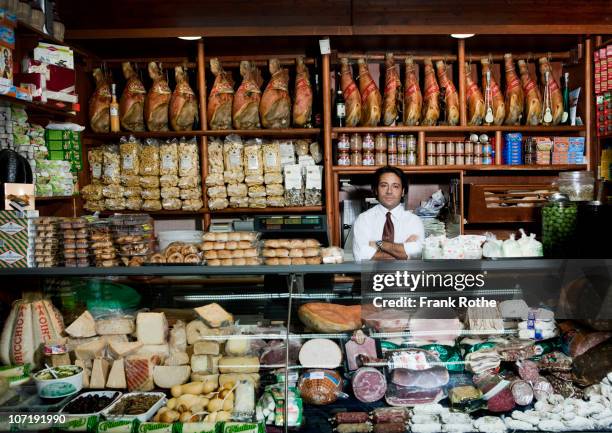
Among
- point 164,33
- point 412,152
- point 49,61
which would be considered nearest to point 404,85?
point 412,152

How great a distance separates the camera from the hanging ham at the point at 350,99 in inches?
166

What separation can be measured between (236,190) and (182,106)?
28.9 inches

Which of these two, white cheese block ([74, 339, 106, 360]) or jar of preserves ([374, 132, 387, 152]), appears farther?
jar of preserves ([374, 132, 387, 152])

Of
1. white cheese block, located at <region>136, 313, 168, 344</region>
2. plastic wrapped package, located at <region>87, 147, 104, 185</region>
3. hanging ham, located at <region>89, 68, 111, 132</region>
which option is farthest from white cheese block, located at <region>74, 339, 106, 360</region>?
hanging ham, located at <region>89, 68, 111, 132</region>

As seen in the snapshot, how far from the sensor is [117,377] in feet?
7.20

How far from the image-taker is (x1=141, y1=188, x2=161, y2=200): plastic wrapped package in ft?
13.9

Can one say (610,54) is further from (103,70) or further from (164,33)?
(103,70)

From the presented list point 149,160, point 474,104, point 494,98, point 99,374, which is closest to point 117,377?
point 99,374

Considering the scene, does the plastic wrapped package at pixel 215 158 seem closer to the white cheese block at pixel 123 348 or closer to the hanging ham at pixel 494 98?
the hanging ham at pixel 494 98

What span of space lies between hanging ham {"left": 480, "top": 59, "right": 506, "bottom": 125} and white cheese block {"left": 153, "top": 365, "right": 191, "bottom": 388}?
10.1ft

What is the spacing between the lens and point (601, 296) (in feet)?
7.08

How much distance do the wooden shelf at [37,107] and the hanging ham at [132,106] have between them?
20.2 inches

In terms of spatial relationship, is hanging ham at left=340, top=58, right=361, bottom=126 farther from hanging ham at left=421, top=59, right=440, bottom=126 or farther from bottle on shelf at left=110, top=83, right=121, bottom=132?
bottle on shelf at left=110, top=83, right=121, bottom=132

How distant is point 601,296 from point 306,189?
244 centimetres
